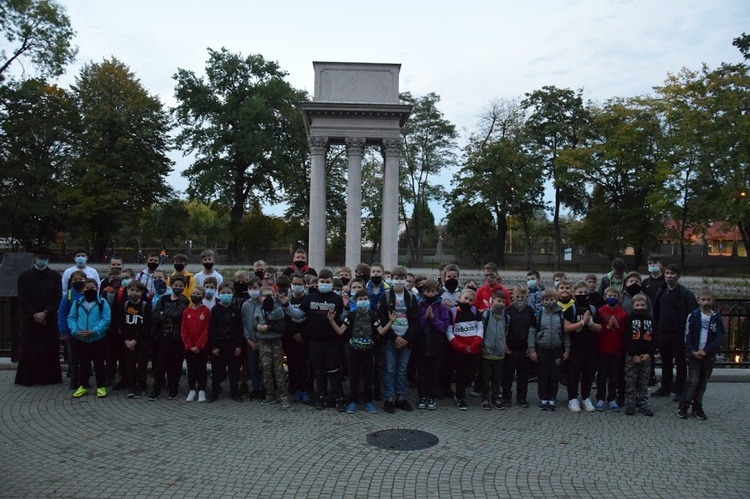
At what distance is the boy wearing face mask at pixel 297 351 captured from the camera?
7.80 metres

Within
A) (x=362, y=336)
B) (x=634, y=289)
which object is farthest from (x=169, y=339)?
(x=634, y=289)

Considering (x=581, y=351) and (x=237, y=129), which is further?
(x=237, y=129)

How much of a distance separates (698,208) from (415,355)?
3909cm

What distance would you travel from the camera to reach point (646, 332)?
7.50 m

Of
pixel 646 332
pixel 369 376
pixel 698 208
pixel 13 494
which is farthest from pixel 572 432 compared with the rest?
pixel 698 208

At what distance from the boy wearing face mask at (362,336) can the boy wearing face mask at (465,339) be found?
98cm

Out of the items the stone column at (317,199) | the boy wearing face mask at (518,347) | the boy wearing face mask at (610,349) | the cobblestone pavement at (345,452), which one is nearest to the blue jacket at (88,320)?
the cobblestone pavement at (345,452)

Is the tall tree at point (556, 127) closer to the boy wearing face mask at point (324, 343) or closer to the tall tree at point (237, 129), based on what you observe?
the tall tree at point (237, 129)

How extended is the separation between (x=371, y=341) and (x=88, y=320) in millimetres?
4200

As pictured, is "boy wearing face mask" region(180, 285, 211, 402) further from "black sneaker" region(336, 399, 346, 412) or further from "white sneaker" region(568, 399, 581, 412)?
"white sneaker" region(568, 399, 581, 412)

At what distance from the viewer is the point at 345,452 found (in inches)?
226

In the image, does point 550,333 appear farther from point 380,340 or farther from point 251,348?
point 251,348

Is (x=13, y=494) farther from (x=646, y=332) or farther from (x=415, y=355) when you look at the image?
(x=646, y=332)

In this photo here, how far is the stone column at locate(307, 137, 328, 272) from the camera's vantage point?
2300 cm
